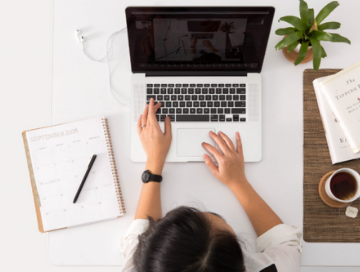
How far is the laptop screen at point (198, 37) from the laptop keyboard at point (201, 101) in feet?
0.18

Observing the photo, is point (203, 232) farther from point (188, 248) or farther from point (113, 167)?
point (113, 167)

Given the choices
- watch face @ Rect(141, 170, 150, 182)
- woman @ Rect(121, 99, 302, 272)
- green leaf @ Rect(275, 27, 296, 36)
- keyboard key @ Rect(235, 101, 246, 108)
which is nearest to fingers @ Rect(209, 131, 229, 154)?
woman @ Rect(121, 99, 302, 272)

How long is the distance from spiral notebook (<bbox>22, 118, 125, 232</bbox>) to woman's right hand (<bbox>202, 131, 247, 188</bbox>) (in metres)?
0.30

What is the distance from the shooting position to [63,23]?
2.71 feet

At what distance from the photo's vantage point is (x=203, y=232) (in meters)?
0.57

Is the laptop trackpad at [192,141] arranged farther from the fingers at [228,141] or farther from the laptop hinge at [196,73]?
the laptop hinge at [196,73]

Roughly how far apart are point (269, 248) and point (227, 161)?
10.5 inches

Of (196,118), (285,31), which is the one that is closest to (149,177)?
(196,118)

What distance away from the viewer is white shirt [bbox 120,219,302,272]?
25.8 inches

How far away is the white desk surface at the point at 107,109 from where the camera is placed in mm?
766

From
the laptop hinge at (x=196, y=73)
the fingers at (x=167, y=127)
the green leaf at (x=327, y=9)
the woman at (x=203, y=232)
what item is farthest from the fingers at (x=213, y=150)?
the green leaf at (x=327, y=9)

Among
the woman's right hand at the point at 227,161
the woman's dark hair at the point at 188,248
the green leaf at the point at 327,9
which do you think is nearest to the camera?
the woman's dark hair at the point at 188,248

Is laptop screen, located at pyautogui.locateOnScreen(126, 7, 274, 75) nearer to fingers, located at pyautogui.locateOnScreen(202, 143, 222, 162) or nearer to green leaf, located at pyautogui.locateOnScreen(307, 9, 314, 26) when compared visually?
green leaf, located at pyautogui.locateOnScreen(307, 9, 314, 26)

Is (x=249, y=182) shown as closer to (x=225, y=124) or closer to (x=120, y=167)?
(x=225, y=124)
